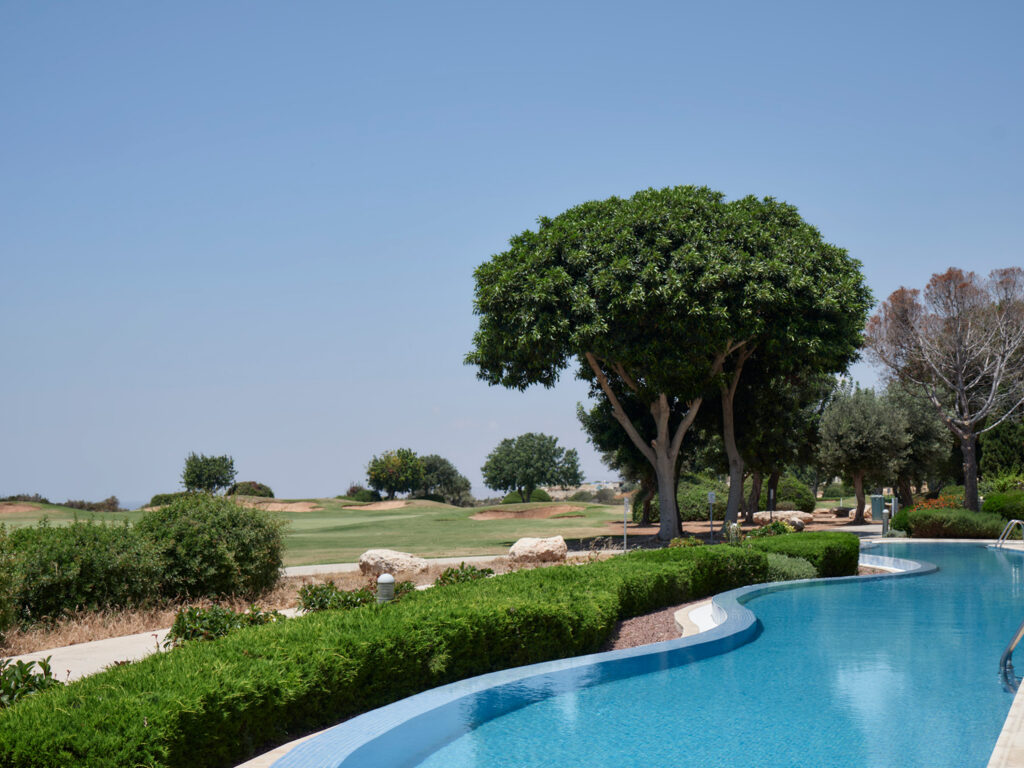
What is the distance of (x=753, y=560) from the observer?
16.0 meters

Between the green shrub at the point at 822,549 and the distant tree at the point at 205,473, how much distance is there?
179ft

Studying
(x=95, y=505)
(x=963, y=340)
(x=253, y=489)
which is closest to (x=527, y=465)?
(x=253, y=489)

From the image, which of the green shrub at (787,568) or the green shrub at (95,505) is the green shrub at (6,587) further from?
the green shrub at (95,505)

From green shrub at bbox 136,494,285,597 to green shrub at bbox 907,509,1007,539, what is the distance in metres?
25.6

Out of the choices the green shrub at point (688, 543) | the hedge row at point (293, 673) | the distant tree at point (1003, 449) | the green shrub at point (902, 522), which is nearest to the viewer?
the hedge row at point (293, 673)

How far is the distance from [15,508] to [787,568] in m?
45.5

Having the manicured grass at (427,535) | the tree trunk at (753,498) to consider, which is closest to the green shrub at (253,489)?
the manicured grass at (427,535)

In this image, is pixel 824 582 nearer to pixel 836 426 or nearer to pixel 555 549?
pixel 555 549

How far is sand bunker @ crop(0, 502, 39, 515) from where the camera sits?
143 feet

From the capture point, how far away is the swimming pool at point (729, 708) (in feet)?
20.7

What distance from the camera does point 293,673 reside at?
20.3 ft

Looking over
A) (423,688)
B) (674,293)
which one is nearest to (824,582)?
(674,293)

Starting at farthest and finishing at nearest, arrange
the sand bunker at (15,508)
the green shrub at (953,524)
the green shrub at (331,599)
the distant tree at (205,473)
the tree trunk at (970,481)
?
1. the distant tree at (205,473)
2. the sand bunker at (15,508)
3. the tree trunk at (970,481)
4. the green shrub at (953,524)
5. the green shrub at (331,599)

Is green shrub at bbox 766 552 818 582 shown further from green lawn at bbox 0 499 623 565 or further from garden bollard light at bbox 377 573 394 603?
garden bollard light at bbox 377 573 394 603
